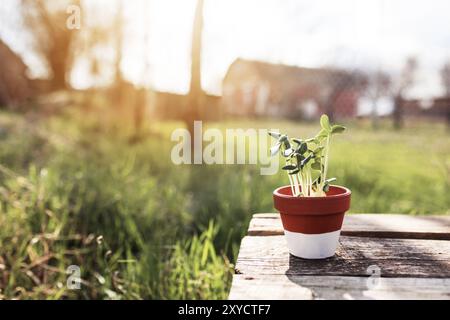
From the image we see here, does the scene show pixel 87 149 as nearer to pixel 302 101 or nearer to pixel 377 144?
pixel 377 144

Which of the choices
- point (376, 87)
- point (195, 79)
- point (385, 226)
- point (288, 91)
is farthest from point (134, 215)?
point (288, 91)

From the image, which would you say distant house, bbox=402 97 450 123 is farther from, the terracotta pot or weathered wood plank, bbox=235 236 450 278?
the terracotta pot

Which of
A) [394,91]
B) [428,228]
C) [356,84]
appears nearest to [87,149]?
[428,228]

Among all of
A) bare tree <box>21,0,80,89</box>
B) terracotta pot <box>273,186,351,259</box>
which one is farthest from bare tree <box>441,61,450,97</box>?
terracotta pot <box>273,186,351,259</box>

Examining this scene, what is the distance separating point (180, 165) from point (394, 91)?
32.1 feet

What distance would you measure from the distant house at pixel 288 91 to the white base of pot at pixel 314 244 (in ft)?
35.7

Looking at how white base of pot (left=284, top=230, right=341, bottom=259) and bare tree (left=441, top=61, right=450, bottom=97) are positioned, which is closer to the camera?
white base of pot (left=284, top=230, right=341, bottom=259)

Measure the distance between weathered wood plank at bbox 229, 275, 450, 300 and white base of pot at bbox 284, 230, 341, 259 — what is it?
0.37 feet

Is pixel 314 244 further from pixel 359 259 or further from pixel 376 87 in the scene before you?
pixel 376 87

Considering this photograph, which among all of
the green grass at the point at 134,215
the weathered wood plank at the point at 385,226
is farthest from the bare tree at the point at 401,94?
the weathered wood plank at the point at 385,226

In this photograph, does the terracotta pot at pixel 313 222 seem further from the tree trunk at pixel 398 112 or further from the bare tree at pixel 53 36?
the tree trunk at pixel 398 112

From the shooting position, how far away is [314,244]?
1090 millimetres

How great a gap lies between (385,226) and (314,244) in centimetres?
42

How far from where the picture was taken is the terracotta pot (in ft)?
3.55
